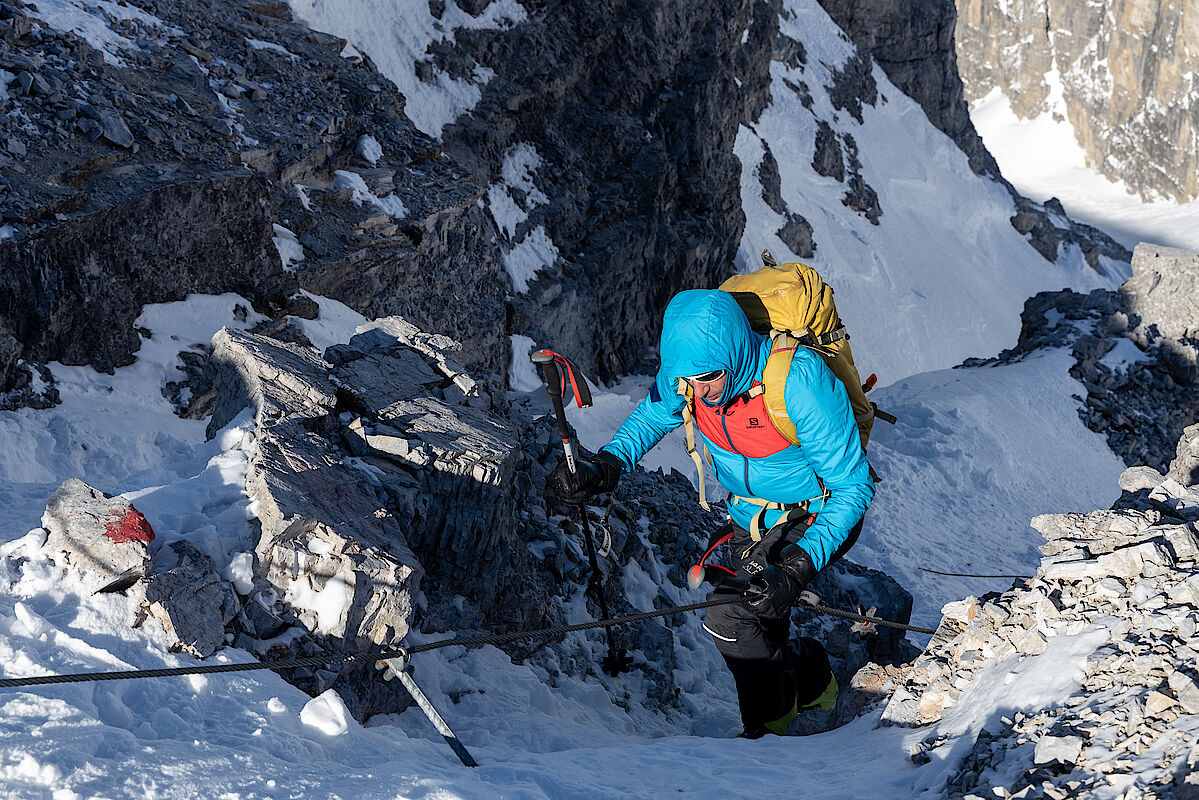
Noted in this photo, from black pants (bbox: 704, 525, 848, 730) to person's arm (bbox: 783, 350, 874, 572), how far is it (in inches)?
14.1

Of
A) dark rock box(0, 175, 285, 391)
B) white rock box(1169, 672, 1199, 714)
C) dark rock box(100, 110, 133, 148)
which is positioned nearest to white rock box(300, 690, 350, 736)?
white rock box(1169, 672, 1199, 714)

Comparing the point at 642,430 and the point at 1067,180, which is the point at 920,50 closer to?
the point at 1067,180

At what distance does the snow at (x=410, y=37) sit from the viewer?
20359mm

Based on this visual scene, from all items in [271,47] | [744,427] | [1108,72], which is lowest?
[744,427]

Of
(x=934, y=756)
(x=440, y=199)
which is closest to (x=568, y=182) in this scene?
(x=440, y=199)

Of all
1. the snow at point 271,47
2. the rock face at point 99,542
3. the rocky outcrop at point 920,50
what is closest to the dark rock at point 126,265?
the snow at point 271,47

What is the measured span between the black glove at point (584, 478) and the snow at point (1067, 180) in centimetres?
7438

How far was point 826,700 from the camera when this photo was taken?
222 inches

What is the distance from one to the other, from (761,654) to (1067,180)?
9157 centimetres

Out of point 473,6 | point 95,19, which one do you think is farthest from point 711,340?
point 473,6

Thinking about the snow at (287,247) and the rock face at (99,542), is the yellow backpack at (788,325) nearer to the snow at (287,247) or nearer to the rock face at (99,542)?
the rock face at (99,542)

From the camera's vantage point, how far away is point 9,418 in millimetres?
10016

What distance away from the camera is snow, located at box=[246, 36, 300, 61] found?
1689cm

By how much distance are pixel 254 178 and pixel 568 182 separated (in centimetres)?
1243
